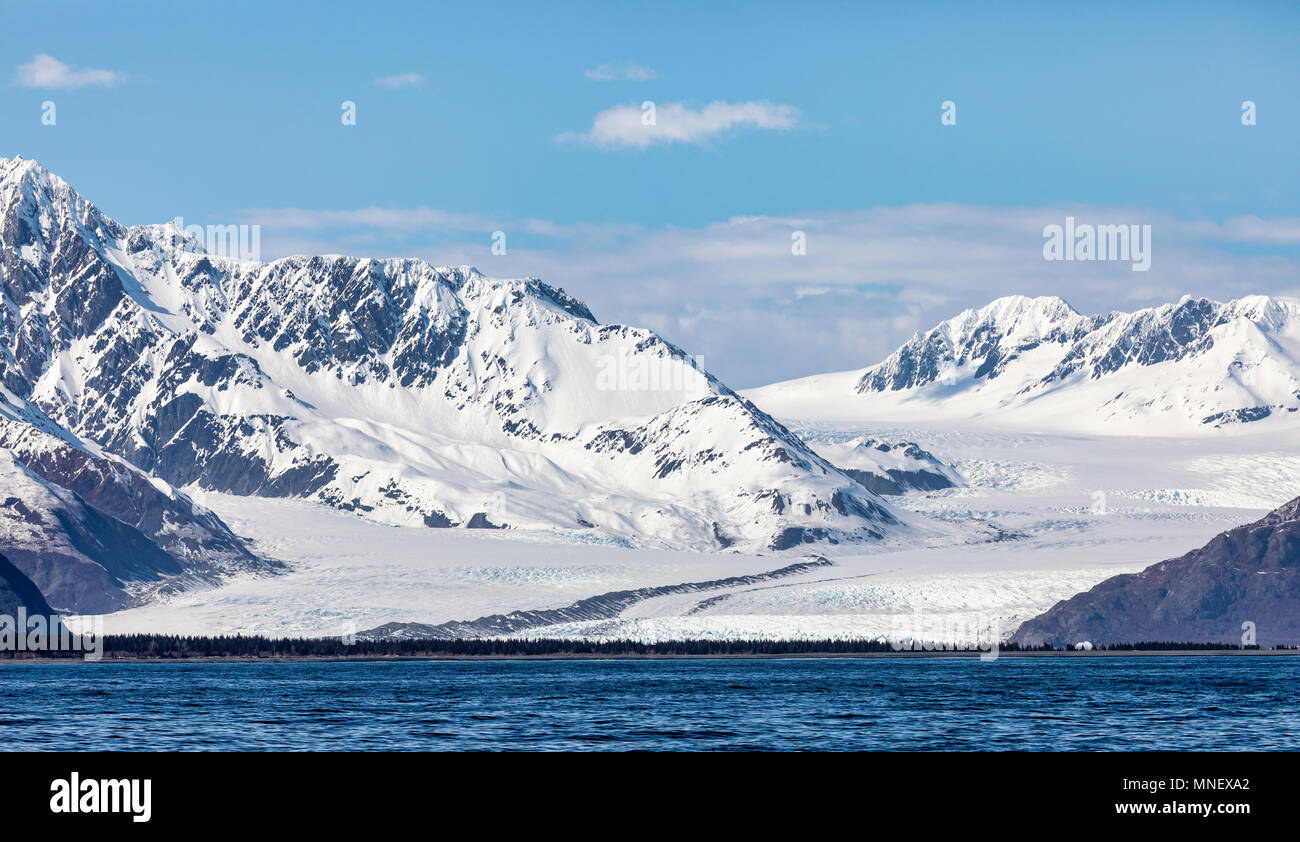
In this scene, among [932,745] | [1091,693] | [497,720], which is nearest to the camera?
[932,745]

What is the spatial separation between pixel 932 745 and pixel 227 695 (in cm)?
9508
